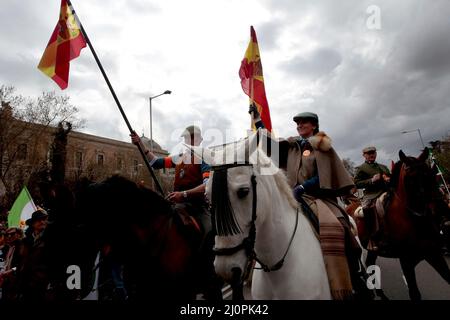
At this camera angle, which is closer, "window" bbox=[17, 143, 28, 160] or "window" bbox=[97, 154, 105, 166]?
"window" bbox=[17, 143, 28, 160]

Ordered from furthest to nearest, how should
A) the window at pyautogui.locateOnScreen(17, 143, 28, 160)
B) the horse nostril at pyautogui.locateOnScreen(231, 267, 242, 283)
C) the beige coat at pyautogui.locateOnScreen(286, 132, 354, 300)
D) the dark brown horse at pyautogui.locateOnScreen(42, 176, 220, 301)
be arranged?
1. the window at pyautogui.locateOnScreen(17, 143, 28, 160)
2. the dark brown horse at pyautogui.locateOnScreen(42, 176, 220, 301)
3. the beige coat at pyautogui.locateOnScreen(286, 132, 354, 300)
4. the horse nostril at pyautogui.locateOnScreen(231, 267, 242, 283)

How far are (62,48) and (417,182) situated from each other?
6265 millimetres

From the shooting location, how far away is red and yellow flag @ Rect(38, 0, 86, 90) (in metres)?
4.91

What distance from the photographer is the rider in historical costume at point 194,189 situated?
4.22 metres

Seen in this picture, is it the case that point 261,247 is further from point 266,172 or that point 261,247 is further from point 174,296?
point 174,296

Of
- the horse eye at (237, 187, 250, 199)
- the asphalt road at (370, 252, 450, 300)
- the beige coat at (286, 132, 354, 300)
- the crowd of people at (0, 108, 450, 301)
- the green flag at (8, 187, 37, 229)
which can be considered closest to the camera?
the horse eye at (237, 187, 250, 199)

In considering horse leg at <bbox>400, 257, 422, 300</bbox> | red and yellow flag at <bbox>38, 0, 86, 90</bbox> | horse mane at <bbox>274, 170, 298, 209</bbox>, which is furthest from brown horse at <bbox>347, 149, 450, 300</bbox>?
red and yellow flag at <bbox>38, 0, 86, 90</bbox>

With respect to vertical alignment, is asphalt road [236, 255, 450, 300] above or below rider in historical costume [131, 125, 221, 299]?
below

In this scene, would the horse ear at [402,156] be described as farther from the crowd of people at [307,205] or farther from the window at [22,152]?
the window at [22,152]

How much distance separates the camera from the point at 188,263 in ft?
13.1

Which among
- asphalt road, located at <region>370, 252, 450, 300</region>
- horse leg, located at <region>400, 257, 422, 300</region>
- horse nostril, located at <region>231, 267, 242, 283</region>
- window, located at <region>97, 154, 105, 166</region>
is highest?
window, located at <region>97, 154, 105, 166</region>

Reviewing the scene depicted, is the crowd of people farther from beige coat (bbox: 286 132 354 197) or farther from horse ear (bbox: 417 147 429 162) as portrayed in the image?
horse ear (bbox: 417 147 429 162)

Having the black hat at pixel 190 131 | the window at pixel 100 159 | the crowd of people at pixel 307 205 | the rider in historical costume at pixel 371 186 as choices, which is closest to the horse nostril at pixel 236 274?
the crowd of people at pixel 307 205

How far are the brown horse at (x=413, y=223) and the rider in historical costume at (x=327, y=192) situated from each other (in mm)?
2526
